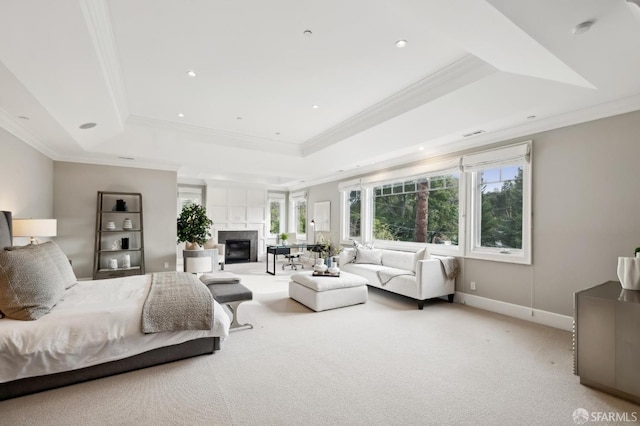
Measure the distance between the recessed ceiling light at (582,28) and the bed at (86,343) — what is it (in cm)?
338

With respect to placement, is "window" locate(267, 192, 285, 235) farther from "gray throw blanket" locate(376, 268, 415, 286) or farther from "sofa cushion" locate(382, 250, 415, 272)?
"gray throw blanket" locate(376, 268, 415, 286)

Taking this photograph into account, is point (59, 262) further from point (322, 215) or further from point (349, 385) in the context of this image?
point (322, 215)

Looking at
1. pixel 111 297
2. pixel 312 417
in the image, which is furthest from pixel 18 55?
pixel 312 417

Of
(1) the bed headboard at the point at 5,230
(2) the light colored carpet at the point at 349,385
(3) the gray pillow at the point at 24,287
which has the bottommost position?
(2) the light colored carpet at the point at 349,385

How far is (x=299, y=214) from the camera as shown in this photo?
402 inches

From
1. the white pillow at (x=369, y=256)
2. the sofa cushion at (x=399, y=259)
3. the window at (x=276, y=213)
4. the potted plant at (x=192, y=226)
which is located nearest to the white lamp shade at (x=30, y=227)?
the potted plant at (x=192, y=226)

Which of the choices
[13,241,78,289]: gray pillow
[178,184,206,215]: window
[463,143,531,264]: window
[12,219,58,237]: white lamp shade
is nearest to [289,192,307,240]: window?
[178,184,206,215]: window

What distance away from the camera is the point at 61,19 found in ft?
6.49

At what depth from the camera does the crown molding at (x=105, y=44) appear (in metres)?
2.06

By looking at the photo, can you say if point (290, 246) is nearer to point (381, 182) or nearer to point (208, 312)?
point (381, 182)

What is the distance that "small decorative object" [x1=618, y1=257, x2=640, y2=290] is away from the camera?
8.09 feet

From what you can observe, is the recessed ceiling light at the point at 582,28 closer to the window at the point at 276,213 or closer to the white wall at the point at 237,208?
the white wall at the point at 237,208

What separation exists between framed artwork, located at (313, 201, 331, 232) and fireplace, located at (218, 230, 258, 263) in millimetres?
2159

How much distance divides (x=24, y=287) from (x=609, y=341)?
14.5 ft
